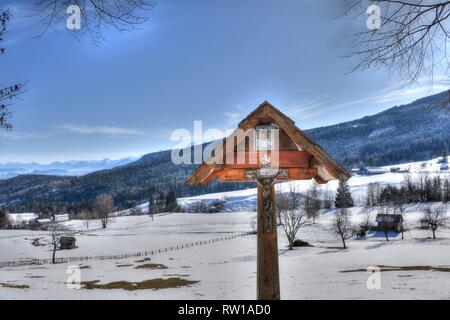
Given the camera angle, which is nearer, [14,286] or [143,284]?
[14,286]

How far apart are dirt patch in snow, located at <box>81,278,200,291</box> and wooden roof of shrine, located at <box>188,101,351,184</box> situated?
90.3ft

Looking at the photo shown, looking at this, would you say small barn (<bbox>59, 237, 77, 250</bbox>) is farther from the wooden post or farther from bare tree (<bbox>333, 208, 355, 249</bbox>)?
the wooden post

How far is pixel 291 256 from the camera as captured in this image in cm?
5162

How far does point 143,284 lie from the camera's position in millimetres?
33719

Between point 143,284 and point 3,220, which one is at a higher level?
point 3,220

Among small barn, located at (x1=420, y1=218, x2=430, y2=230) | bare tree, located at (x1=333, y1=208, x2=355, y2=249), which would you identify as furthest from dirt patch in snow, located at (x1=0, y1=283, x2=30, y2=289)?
small barn, located at (x1=420, y1=218, x2=430, y2=230)

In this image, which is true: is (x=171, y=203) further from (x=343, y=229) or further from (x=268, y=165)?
(x=268, y=165)

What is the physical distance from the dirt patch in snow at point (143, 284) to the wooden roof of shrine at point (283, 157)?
2753 cm

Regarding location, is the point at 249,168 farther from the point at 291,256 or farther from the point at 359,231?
the point at 359,231

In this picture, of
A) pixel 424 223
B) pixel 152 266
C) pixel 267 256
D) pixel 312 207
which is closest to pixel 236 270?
pixel 152 266

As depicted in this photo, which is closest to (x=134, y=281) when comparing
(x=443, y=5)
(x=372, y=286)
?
(x=372, y=286)

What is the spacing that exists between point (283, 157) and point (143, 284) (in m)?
30.6

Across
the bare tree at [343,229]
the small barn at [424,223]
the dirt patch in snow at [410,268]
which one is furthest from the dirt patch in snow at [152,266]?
the small barn at [424,223]
